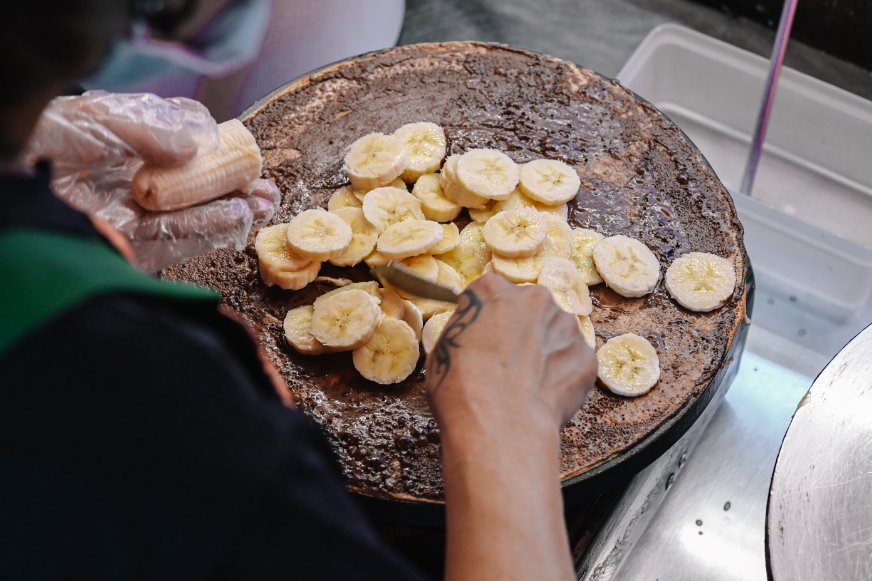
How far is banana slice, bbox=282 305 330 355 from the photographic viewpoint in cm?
217

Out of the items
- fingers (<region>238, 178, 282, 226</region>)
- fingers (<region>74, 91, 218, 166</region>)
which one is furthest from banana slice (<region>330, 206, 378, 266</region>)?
fingers (<region>74, 91, 218, 166</region>)

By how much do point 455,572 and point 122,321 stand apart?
644mm

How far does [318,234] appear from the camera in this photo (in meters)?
2.34

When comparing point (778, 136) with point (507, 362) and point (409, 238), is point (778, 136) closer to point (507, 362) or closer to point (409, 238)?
point (409, 238)

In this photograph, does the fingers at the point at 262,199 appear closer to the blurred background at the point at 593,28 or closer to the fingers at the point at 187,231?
the fingers at the point at 187,231

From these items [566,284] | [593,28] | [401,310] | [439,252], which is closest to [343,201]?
[439,252]

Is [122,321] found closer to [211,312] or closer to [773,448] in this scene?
[211,312]

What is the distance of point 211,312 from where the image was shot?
105 cm

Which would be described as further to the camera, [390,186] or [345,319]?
[390,186]

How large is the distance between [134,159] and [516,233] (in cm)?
104

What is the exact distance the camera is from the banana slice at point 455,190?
2.44 meters

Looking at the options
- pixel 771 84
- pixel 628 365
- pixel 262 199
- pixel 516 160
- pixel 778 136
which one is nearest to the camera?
pixel 628 365

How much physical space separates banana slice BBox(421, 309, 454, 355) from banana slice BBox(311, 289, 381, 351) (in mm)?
135

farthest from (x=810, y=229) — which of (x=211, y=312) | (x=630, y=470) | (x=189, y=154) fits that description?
(x=211, y=312)
